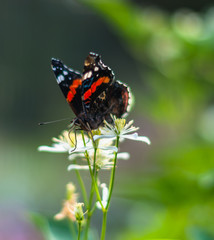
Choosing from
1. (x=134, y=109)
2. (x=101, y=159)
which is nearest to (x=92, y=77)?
(x=101, y=159)

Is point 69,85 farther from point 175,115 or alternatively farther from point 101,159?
point 175,115

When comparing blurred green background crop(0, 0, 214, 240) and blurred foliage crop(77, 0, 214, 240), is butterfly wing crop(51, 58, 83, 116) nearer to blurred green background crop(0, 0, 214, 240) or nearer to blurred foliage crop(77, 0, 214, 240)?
blurred green background crop(0, 0, 214, 240)

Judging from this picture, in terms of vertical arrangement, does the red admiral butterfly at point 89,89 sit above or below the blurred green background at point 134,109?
below

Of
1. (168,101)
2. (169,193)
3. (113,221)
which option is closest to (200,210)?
(169,193)

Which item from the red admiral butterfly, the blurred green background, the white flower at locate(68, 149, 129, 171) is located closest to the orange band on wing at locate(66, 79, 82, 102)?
the red admiral butterfly

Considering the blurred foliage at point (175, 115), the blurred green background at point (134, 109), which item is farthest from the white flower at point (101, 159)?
the blurred foliage at point (175, 115)

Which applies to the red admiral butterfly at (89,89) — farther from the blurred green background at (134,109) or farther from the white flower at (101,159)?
the blurred green background at (134,109)
